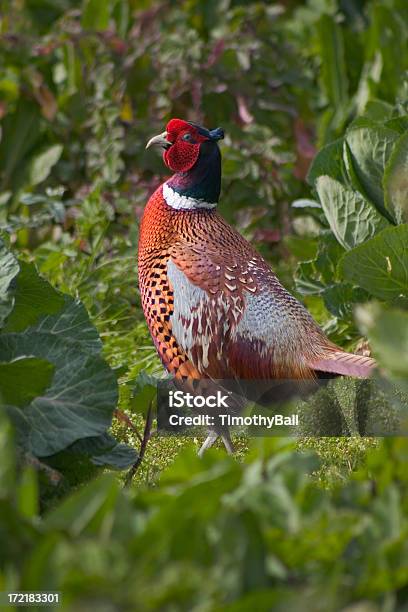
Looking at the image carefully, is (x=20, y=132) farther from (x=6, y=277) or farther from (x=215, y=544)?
(x=215, y=544)

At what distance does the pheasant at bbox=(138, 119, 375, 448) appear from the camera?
8.80 feet

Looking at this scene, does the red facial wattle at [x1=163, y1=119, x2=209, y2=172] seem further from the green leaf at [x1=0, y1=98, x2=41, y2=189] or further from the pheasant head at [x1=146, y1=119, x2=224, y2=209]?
the green leaf at [x1=0, y1=98, x2=41, y2=189]

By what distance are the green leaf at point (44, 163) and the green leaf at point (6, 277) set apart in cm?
291

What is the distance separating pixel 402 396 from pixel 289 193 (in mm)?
2403

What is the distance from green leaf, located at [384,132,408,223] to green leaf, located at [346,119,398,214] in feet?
0.45

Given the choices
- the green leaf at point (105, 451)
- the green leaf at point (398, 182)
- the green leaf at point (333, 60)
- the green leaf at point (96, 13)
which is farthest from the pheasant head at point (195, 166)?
the green leaf at point (96, 13)

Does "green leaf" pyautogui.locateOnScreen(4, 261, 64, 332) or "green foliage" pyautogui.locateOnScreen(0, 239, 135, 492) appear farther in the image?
"green leaf" pyautogui.locateOnScreen(4, 261, 64, 332)

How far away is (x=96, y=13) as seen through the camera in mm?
5445

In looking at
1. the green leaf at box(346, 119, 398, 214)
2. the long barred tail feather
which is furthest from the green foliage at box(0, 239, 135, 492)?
the green leaf at box(346, 119, 398, 214)

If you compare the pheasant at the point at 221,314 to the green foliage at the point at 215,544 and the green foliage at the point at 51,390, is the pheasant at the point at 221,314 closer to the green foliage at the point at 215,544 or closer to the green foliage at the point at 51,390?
the green foliage at the point at 51,390

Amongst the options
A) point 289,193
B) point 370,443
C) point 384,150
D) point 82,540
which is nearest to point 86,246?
point 289,193

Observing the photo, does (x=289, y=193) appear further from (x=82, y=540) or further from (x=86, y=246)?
(x=82, y=540)

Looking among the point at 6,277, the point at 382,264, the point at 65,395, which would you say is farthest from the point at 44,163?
the point at 65,395

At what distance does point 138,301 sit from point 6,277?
6.90 ft
